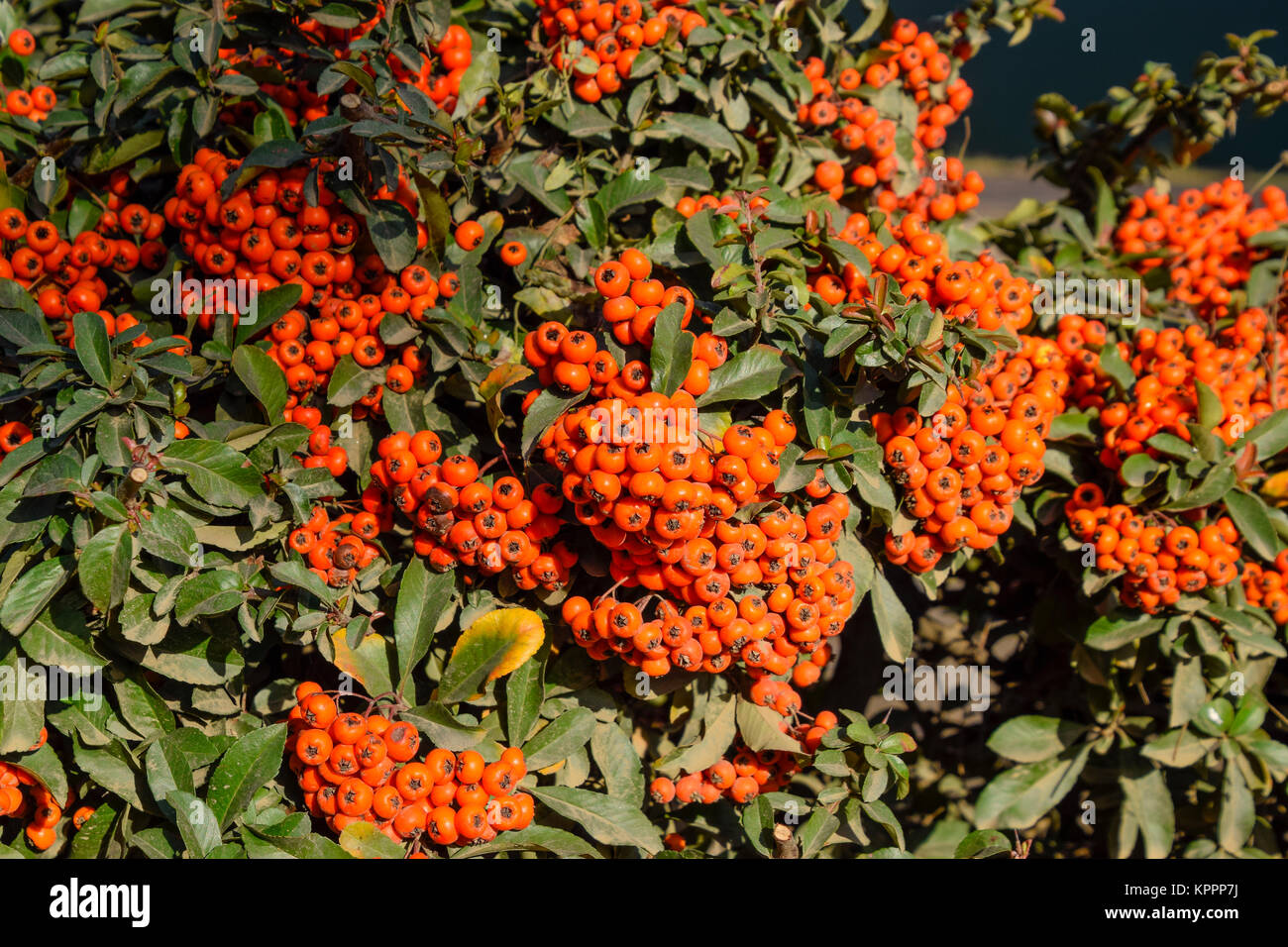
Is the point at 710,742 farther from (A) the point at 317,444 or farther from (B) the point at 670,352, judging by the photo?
(A) the point at 317,444

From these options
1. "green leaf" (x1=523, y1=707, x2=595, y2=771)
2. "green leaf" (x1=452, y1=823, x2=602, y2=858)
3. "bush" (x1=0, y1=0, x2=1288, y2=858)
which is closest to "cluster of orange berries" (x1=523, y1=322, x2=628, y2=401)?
"bush" (x1=0, y1=0, x2=1288, y2=858)

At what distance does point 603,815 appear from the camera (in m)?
2.41

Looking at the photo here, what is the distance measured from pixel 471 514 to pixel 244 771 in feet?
2.70

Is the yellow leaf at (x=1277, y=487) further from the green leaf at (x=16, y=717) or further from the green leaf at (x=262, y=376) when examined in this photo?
the green leaf at (x=16, y=717)

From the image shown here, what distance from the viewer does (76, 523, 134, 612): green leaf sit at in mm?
2059

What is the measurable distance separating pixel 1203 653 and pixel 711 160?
2.31m

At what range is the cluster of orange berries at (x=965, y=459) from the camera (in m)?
2.44

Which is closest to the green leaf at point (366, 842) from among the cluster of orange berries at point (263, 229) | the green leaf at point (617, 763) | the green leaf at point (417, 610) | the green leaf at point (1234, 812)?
the green leaf at point (417, 610)

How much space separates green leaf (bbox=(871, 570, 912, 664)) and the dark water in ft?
20.3

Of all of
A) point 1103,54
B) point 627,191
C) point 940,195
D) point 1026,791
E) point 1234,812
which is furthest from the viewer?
point 1103,54

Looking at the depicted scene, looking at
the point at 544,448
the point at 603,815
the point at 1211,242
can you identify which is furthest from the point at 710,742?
the point at 1211,242

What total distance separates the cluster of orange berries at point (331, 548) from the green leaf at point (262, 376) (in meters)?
0.30

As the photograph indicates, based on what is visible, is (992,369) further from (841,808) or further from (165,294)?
(165,294)

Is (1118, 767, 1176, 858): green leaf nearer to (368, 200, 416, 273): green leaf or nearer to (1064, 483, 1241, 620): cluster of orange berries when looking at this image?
(1064, 483, 1241, 620): cluster of orange berries
